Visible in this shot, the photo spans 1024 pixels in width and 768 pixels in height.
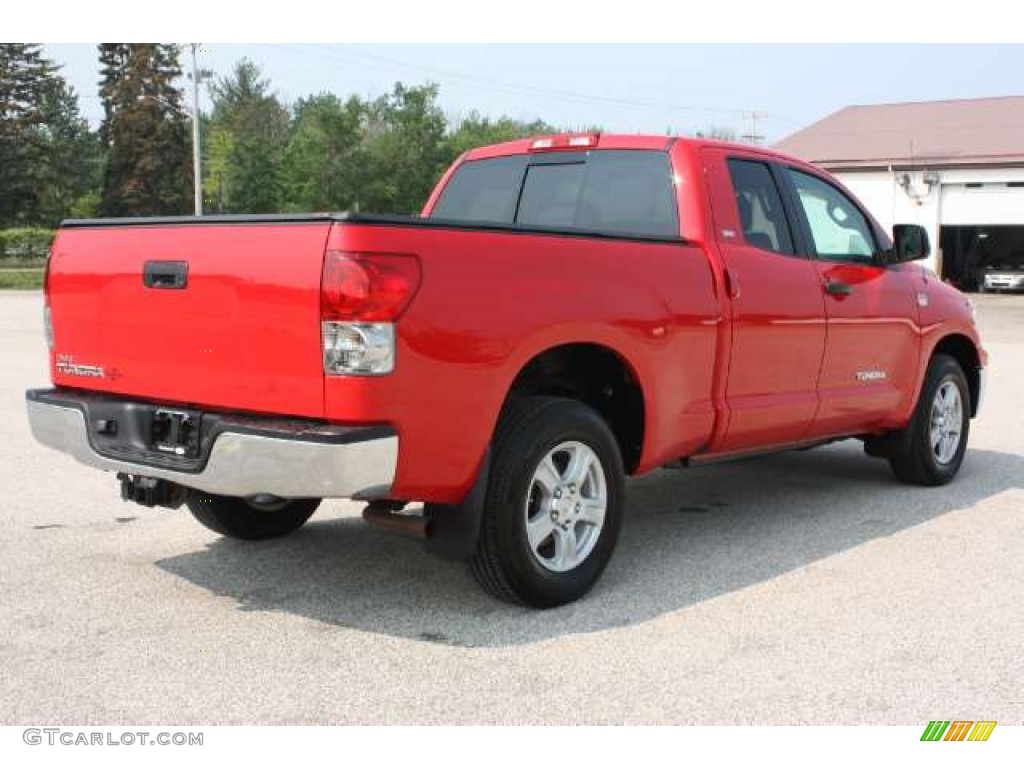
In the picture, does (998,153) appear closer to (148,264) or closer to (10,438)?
(10,438)

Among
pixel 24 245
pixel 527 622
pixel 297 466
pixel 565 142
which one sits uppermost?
pixel 565 142

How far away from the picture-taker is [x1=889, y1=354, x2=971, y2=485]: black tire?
701 cm

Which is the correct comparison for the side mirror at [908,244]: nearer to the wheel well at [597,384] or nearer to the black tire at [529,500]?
the wheel well at [597,384]

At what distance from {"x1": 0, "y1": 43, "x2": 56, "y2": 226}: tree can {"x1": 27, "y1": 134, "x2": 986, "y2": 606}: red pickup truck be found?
6439 cm

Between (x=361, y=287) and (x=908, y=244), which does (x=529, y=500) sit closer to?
(x=361, y=287)

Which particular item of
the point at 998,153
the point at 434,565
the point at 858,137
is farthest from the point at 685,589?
the point at 858,137

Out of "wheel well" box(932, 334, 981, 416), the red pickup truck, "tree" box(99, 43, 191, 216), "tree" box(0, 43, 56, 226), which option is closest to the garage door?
"wheel well" box(932, 334, 981, 416)

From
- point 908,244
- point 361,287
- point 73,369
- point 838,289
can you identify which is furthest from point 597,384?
point 908,244

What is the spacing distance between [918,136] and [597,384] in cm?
3498

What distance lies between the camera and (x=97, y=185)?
86062mm

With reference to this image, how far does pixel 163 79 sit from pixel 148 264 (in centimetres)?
7038

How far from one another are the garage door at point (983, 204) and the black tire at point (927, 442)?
2926 cm

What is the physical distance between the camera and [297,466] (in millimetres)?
3826

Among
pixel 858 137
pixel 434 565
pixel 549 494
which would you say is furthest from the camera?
pixel 858 137
